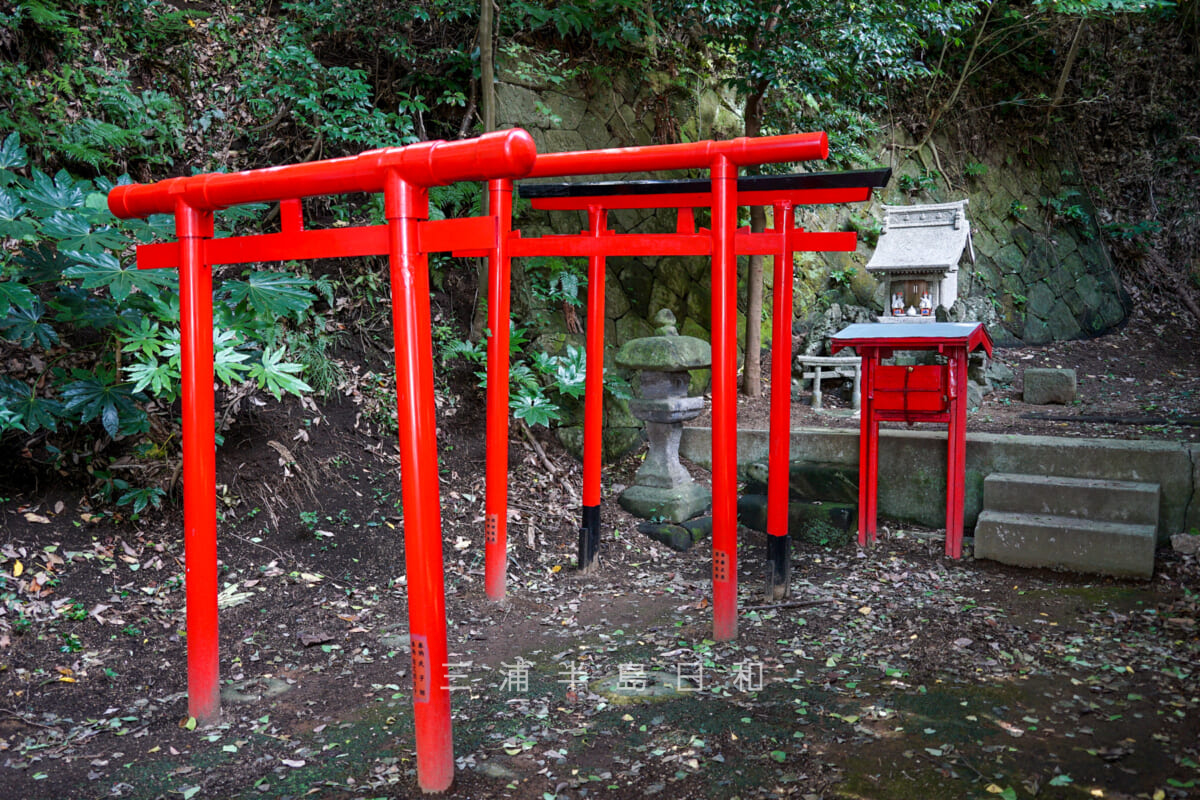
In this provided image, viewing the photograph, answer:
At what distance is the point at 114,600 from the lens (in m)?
3.88

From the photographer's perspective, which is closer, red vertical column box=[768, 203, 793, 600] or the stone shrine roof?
red vertical column box=[768, 203, 793, 600]

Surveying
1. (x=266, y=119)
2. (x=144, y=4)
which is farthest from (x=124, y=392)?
(x=144, y=4)

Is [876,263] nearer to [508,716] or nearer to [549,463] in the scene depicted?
[549,463]

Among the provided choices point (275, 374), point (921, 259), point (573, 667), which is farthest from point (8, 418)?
point (921, 259)

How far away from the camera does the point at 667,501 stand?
226 inches

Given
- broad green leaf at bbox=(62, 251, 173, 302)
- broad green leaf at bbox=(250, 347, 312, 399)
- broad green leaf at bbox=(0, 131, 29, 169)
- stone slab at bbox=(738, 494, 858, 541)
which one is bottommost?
stone slab at bbox=(738, 494, 858, 541)

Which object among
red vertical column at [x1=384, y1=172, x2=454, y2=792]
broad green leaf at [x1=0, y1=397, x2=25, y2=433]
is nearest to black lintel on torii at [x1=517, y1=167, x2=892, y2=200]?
red vertical column at [x1=384, y1=172, x2=454, y2=792]

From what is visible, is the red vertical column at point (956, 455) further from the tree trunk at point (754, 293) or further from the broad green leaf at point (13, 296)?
the broad green leaf at point (13, 296)

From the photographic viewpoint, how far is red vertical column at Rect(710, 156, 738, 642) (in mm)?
3828

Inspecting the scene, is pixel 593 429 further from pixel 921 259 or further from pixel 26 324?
pixel 921 259

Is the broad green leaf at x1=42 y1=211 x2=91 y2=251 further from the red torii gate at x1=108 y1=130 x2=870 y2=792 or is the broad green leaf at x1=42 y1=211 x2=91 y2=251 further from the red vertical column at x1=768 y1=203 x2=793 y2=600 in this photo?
the red vertical column at x1=768 y1=203 x2=793 y2=600

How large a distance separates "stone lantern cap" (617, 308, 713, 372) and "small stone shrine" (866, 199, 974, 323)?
3673 mm

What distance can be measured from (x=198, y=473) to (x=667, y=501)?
3378 mm

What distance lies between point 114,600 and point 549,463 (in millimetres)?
3189
